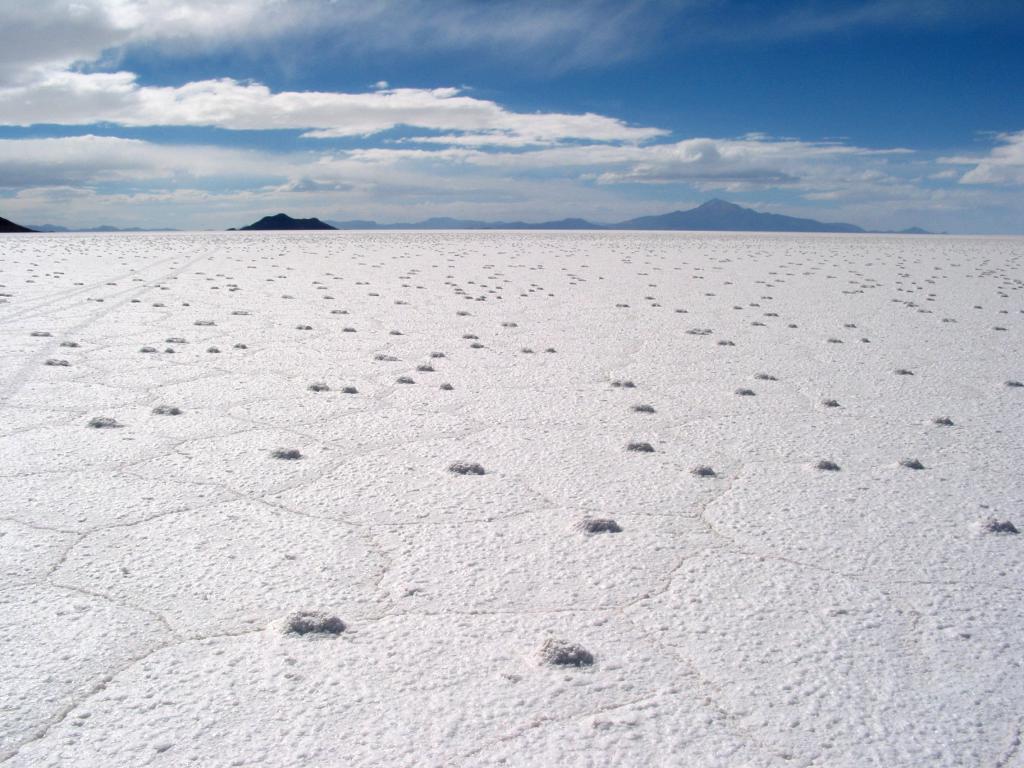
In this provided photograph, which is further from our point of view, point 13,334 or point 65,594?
point 13,334

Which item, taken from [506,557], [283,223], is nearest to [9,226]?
[283,223]

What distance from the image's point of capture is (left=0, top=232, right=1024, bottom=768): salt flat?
181 cm

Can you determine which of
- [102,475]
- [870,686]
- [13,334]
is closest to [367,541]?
[102,475]

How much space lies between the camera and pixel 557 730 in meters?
1.79

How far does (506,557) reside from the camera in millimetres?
2643

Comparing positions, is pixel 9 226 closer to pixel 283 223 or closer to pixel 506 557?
pixel 283 223

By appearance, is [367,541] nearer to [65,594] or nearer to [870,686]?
[65,594]

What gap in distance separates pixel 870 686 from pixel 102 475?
9.28ft

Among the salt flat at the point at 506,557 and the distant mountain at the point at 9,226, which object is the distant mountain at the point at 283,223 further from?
the salt flat at the point at 506,557

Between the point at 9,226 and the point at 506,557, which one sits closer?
the point at 506,557

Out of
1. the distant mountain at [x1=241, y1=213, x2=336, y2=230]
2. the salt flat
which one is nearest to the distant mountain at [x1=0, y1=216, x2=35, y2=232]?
the distant mountain at [x1=241, y1=213, x2=336, y2=230]

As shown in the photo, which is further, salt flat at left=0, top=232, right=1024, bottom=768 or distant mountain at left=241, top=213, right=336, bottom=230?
distant mountain at left=241, top=213, right=336, bottom=230

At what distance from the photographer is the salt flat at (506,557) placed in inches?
71.2

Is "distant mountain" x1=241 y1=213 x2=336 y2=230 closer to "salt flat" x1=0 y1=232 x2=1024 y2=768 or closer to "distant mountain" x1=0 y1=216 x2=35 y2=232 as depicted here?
"distant mountain" x1=0 y1=216 x2=35 y2=232
